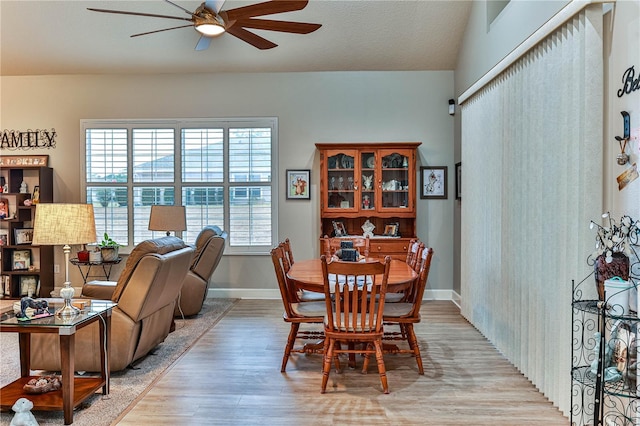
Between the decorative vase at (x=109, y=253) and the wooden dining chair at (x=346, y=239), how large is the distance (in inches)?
105

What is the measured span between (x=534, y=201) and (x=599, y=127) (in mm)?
762

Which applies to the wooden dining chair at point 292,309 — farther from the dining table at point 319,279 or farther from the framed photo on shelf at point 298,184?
the framed photo on shelf at point 298,184

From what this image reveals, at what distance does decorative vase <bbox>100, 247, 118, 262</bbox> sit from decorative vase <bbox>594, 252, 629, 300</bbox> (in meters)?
5.24

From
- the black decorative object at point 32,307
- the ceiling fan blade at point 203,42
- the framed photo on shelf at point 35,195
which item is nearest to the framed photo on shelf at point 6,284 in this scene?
the framed photo on shelf at point 35,195

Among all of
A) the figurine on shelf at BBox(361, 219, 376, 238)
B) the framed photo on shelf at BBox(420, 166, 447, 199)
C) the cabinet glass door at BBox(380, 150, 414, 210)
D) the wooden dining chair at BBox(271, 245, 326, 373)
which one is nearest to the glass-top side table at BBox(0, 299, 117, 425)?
the wooden dining chair at BBox(271, 245, 326, 373)

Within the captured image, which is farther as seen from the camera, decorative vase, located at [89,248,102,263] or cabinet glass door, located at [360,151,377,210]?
cabinet glass door, located at [360,151,377,210]

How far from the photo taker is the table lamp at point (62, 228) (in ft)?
8.68

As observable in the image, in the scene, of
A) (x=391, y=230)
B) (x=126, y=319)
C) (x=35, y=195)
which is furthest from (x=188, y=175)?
(x=126, y=319)

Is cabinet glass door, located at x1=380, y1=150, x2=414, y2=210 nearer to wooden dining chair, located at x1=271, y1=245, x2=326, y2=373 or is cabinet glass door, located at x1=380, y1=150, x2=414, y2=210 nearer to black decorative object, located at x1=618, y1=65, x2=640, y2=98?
wooden dining chair, located at x1=271, y1=245, x2=326, y2=373

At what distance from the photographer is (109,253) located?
18.0 ft

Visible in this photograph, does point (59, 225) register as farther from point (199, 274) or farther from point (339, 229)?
point (339, 229)

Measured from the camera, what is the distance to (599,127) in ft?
7.88

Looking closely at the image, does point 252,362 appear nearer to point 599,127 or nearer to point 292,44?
point 599,127

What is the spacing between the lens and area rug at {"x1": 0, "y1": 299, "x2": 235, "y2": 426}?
8.52ft
